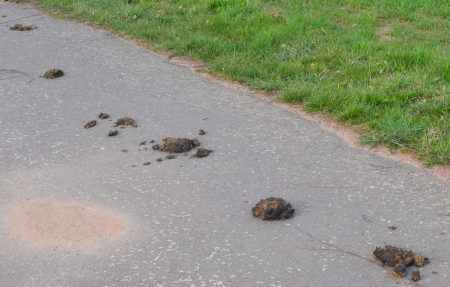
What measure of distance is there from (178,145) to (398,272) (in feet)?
7.15

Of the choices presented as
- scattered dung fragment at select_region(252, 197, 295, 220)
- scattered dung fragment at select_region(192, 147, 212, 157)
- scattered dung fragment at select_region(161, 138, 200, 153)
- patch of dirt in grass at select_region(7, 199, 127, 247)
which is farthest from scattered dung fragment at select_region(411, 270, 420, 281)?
scattered dung fragment at select_region(161, 138, 200, 153)

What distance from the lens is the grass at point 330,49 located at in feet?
18.2

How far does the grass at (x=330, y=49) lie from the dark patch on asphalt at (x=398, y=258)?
124 centimetres

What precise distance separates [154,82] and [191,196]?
2.40 metres

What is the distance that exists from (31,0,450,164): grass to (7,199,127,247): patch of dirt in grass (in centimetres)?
214

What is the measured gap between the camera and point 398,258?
12.4ft

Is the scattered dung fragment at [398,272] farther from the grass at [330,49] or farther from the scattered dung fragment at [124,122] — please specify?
the scattered dung fragment at [124,122]

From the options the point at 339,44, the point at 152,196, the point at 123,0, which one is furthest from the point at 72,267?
the point at 123,0

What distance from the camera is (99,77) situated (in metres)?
6.95

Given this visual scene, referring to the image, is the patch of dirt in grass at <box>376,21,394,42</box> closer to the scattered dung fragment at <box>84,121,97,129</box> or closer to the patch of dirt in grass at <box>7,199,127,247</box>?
the scattered dung fragment at <box>84,121,97,129</box>

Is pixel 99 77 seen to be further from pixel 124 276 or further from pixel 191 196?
pixel 124 276

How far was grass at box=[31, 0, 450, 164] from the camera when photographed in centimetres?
555

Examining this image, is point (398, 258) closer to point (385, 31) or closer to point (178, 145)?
point (178, 145)

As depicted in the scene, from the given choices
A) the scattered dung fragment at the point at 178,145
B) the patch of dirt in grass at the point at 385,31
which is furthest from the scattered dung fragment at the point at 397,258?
the patch of dirt in grass at the point at 385,31
